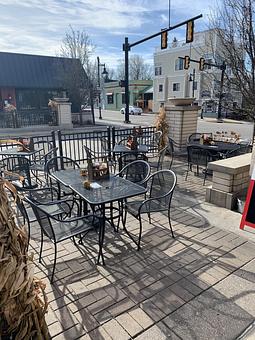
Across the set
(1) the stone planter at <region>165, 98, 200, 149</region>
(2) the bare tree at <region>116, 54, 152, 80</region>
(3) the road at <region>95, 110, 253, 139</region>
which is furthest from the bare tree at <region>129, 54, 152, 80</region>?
(1) the stone planter at <region>165, 98, 200, 149</region>

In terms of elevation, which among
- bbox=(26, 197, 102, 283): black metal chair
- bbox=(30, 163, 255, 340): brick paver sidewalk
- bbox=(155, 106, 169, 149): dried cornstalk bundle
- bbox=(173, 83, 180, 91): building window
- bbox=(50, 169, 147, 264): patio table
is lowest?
bbox=(30, 163, 255, 340): brick paver sidewalk

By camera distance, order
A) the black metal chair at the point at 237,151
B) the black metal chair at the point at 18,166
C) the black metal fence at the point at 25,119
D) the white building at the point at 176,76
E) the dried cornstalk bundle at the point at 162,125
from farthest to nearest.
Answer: the white building at the point at 176,76, the black metal fence at the point at 25,119, the dried cornstalk bundle at the point at 162,125, the black metal chair at the point at 237,151, the black metal chair at the point at 18,166

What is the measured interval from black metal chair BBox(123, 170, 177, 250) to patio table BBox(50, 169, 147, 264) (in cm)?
25

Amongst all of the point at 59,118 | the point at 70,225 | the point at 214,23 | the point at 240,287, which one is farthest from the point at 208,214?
the point at 59,118

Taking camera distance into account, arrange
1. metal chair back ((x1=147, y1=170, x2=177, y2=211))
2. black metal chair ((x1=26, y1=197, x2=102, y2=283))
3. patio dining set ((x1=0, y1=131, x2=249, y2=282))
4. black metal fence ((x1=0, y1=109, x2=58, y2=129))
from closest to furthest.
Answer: black metal chair ((x1=26, y1=197, x2=102, y2=283)) < patio dining set ((x1=0, y1=131, x2=249, y2=282)) < metal chair back ((x1=147, y1=170, x2=177, y2=211)) < black metal fence ((x1=0, y1=109, x2=58, y2=129))

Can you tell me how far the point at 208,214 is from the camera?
13.5 feet

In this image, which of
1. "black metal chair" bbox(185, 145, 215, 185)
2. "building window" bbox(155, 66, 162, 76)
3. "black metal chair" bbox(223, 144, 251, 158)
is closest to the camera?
"black metal chair" bbox(223, 144, 251, 158)

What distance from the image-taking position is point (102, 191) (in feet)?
10.6

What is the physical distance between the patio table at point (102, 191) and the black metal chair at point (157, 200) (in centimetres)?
25

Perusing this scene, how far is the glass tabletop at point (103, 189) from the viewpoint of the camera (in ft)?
9.89

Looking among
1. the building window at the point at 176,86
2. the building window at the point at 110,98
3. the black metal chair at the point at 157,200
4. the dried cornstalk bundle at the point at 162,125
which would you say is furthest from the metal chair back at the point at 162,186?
the building window at the point at 110,98

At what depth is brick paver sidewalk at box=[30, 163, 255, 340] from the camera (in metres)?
2.10

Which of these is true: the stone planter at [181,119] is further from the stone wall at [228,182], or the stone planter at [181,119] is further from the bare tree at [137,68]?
the bare tree at [137,68]

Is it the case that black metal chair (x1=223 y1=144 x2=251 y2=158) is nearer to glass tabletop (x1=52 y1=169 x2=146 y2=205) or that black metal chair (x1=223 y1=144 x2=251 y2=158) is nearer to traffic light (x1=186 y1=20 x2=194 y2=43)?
glass tabletop (x1=52 y1=169 x2=146 y2=205)
